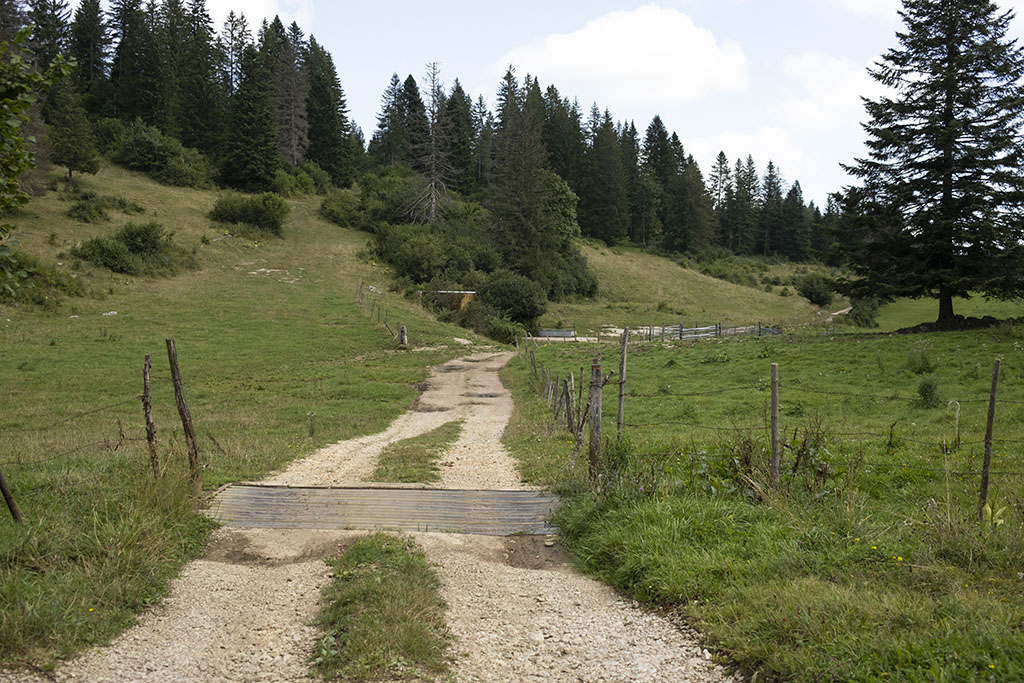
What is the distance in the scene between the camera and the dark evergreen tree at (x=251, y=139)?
6550 cm

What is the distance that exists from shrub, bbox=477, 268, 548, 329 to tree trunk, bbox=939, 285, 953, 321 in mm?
24251

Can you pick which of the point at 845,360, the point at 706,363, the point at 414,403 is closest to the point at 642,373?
the point at 706,363

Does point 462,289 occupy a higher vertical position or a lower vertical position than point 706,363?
higher

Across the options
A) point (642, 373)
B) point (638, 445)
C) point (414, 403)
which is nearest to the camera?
point (638, 445)

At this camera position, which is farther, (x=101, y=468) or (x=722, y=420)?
(x=722, y=420)

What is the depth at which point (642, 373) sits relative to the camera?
2519 cm

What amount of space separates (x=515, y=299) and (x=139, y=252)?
2540 centimetres

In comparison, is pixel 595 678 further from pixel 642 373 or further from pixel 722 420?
pixel 642 373

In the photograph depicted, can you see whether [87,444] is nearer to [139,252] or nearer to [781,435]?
[781,435]

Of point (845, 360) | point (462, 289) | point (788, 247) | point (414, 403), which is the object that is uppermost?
point (788, 247)

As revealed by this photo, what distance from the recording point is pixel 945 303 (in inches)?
1097

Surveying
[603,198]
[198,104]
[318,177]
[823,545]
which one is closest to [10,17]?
[198,104]

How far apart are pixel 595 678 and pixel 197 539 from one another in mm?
4887

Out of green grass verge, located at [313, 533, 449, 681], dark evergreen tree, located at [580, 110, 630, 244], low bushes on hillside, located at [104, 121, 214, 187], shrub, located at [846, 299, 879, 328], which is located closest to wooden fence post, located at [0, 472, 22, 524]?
green grass verge, located at [313, 533, 449, 681]
